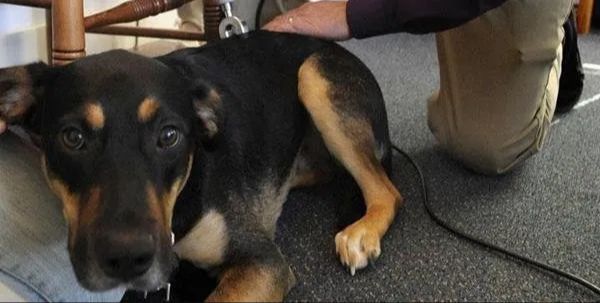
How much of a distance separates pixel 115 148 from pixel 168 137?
0.37ft

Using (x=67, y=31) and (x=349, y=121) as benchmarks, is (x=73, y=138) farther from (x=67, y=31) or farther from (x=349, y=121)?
(x=349, y=121)

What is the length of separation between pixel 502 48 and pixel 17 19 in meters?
1.66

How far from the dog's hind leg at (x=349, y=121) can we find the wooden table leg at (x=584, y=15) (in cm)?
222

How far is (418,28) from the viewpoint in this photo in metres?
1.90

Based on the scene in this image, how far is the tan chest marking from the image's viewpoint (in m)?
1.50

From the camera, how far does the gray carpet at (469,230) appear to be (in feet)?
5.16

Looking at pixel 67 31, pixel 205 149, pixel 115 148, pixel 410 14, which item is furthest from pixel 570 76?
pixel 115 148

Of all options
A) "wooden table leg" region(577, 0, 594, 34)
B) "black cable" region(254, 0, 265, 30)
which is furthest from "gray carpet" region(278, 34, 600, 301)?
"wooden table leg" region(577, 0, 594, 34)

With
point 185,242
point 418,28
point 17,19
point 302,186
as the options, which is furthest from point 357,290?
point 17,19

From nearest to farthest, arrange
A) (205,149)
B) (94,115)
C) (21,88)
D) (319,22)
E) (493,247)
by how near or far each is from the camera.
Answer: (94,115) < (21,88) < (205,149) < (493,247) < (319,22)

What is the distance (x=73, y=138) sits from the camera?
1.30m

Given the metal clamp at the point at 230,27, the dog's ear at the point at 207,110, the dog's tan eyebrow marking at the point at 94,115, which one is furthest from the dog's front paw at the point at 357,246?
the metal clamp at the point at 230,27

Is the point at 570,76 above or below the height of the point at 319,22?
below

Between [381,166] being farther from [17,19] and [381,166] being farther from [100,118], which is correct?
[17,19]
